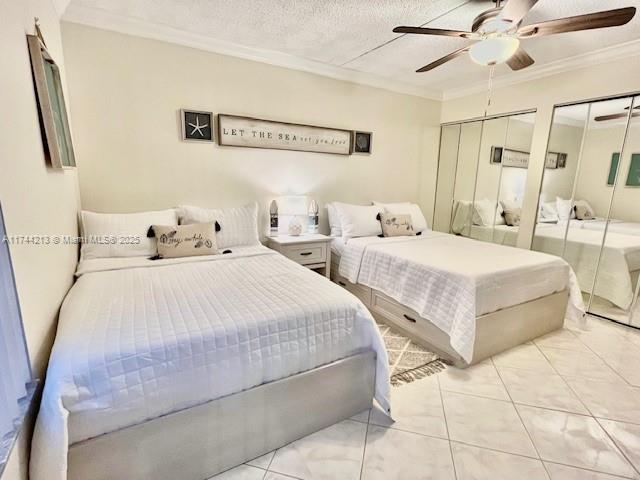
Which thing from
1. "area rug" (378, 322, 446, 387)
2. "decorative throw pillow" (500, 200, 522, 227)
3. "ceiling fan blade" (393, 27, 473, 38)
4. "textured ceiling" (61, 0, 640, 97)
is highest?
"textured ceiling" (61, 0, 640, 97)

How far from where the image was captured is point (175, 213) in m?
2.59

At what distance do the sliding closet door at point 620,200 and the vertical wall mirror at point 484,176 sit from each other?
2.02ft

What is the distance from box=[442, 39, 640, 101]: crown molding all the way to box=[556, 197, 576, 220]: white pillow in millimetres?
1203

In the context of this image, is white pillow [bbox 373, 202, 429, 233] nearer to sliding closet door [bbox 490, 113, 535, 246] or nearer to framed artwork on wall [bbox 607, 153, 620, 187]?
sliding closet door [bbox 490, 113, 535, 246]

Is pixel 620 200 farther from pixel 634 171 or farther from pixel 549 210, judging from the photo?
pixel 549 210

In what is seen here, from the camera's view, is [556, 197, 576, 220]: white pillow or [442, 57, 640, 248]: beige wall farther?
[556, 197, 576, 220]: white pillow

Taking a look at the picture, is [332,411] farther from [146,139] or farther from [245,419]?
[146,139]

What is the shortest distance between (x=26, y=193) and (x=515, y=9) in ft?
7.77

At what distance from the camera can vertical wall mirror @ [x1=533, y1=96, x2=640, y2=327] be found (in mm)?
2625

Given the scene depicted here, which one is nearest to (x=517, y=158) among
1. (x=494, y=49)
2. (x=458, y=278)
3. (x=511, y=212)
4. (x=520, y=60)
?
(x=511, y=212)

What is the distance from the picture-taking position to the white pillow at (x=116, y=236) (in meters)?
Result: 2.18

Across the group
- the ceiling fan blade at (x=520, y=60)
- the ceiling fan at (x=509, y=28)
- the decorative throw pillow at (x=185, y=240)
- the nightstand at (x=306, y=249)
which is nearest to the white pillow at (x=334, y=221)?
the nightstand at (x=306, y=249)

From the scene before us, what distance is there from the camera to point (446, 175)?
165 inches

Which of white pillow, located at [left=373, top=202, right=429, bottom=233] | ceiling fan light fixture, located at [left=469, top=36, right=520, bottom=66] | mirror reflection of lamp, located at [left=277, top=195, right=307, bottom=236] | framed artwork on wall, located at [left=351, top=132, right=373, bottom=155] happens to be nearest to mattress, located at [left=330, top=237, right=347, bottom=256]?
mirror reflection of lamp, located at [left=277, top=195, right=307, bottom=236]
